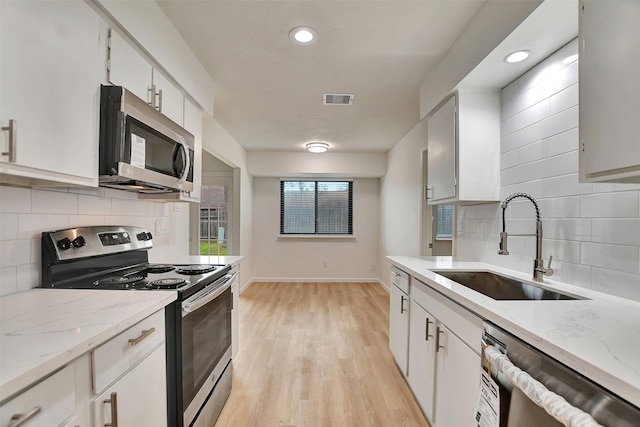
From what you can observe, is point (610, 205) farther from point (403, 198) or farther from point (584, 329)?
point (403, 198)

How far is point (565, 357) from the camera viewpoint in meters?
0.77

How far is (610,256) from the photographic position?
4.34 feet

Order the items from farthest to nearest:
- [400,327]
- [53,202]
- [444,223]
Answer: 1. [444,223]
2. [400,327]
3. [53,202]

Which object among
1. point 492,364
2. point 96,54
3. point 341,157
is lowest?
point 492,364

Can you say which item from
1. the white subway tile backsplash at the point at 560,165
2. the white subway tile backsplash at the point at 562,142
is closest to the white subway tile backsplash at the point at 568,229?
the white subway tile backsplash at the point at 560,165

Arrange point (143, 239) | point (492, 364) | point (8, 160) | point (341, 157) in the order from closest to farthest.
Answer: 1. point (8, 160)
2. point (492, 364)
3. point (143, 239)
4. point (341, 157)

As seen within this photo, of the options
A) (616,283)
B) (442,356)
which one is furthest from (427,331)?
(616,283)

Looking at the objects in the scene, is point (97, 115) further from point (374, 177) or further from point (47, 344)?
point (374, 177)

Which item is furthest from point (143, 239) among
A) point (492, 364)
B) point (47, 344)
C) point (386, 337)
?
point (386, 337)

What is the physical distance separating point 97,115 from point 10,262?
70cm

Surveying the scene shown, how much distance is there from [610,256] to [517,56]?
1.16 m

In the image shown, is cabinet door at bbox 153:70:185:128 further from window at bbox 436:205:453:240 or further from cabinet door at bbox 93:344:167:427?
window at bbox 436:205:453:240

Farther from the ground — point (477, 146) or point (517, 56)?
point (517, 56)

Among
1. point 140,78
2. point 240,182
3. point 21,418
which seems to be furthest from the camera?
point 240,182
